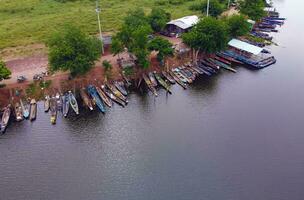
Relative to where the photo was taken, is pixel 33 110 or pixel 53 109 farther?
pixel 53 109

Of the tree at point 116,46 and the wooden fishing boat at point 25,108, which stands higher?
the tree at point 116,46

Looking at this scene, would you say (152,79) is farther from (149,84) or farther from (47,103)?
(47,103)

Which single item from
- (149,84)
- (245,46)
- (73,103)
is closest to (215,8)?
(245,46)

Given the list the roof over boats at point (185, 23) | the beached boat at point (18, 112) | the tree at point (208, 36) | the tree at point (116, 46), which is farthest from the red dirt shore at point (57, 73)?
the roof over boats at point (185, 23)

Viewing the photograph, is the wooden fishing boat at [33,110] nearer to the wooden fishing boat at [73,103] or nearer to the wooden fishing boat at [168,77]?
the wooden fishing boat at [73,103]

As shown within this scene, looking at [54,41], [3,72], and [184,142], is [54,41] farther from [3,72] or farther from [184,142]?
[184,142]
